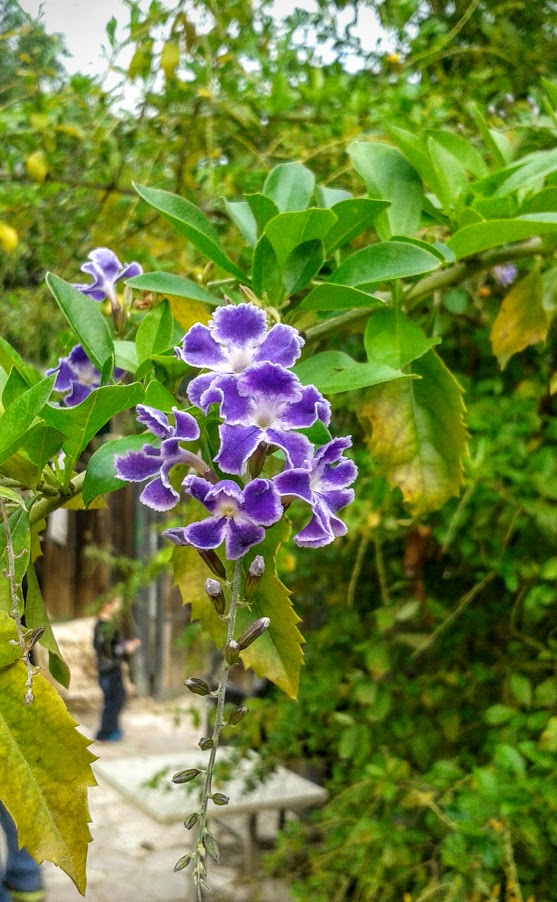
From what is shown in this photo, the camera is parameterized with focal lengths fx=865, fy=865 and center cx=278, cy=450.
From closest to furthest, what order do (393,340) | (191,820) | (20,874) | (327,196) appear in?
(191,820), (393,340), (327,196), (20,874)

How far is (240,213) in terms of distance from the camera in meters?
0.66

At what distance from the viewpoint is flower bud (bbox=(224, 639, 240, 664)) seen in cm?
43

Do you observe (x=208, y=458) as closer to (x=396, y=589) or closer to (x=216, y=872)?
(x=396, y=589)

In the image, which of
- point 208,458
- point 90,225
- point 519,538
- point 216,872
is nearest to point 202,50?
point 90,225

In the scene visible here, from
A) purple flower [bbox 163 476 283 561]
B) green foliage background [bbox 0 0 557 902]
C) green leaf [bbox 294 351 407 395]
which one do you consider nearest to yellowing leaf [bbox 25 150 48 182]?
green foliage background [bbox 0 0 557 902]

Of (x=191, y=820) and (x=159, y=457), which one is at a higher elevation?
(x=159, y=457)

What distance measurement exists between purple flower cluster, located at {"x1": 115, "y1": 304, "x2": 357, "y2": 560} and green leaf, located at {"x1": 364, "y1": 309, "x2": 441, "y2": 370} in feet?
0.44

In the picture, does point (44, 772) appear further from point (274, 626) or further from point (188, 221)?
point (188, 221)

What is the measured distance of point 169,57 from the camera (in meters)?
1.48

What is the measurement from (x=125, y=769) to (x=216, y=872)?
59 cm

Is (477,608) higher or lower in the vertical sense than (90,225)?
lower

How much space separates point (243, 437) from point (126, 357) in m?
0.16

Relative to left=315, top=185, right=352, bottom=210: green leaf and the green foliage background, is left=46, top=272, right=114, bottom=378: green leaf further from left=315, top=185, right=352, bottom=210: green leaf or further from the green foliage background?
the green foliage background

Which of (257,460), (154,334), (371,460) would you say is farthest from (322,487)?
(371,460)
